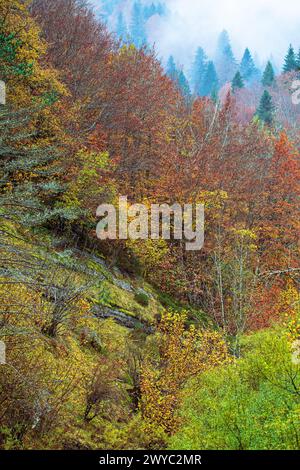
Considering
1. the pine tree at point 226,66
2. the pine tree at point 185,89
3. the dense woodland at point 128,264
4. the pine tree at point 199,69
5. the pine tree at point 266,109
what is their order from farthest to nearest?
1. the pine tree at point 226,66
2. the pine tree at point 199,69
3. the pine tree at point 266,109
4. the pine tree at point 185,89
5. the dense woodland at point 128,264

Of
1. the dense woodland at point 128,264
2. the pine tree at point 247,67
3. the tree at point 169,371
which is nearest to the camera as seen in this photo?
the dense woodland at point 128,264

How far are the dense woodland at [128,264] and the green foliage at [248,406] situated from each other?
37 millimetres

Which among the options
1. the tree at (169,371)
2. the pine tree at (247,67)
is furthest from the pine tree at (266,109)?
the pine tree at (247,67)

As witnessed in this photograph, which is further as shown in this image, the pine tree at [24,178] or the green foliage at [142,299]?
the green foliage at [142,299]

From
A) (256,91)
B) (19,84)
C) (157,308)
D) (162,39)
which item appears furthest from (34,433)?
(162,39)

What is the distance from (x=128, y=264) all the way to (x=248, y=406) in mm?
11773

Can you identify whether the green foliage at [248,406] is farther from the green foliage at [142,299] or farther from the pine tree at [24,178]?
the green foliage at [142,299]

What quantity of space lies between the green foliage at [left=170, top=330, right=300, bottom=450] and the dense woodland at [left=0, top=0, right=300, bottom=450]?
37mm

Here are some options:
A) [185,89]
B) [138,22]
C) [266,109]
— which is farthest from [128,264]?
[138,22]

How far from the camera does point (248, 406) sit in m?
7.61

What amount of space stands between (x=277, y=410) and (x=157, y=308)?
1058 cm

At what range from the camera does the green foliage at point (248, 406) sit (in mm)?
6566

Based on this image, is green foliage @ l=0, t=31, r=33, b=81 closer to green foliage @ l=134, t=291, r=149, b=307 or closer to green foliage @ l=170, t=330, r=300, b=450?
green foliage @ l=134, t=291, r=149, b=307

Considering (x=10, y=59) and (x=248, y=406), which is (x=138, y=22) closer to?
(x=10, y=59)
